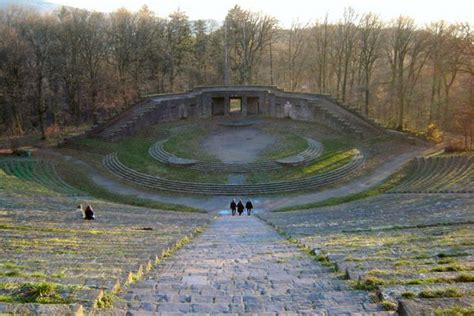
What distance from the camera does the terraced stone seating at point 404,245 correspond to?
225 inches

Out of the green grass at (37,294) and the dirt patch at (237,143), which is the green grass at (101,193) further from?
the green grass at (37,294)

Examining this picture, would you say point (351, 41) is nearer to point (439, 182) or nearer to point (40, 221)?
point (439, 182)

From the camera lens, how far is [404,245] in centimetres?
968

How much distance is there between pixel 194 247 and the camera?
38.0ft

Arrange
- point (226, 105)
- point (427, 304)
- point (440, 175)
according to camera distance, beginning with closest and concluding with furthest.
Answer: point (427, 304)
point (440, 175)
point (226, 105)

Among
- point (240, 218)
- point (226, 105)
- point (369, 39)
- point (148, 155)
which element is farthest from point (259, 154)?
point (369, 39)

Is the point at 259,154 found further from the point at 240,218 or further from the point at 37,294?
the point at 37,294

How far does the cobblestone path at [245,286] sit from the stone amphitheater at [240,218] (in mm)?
38

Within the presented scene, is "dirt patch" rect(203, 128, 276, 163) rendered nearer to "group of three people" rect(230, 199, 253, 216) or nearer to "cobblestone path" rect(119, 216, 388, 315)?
"group of three people" rect(230, 199, 253, 216)

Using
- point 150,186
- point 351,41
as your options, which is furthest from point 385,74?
point 150,186

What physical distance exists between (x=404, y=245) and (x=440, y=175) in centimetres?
1819

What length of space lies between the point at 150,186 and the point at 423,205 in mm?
18479

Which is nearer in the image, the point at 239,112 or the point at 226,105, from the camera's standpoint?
the point at 226,105

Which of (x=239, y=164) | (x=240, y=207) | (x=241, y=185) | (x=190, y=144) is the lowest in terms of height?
(x=240, y=207)
